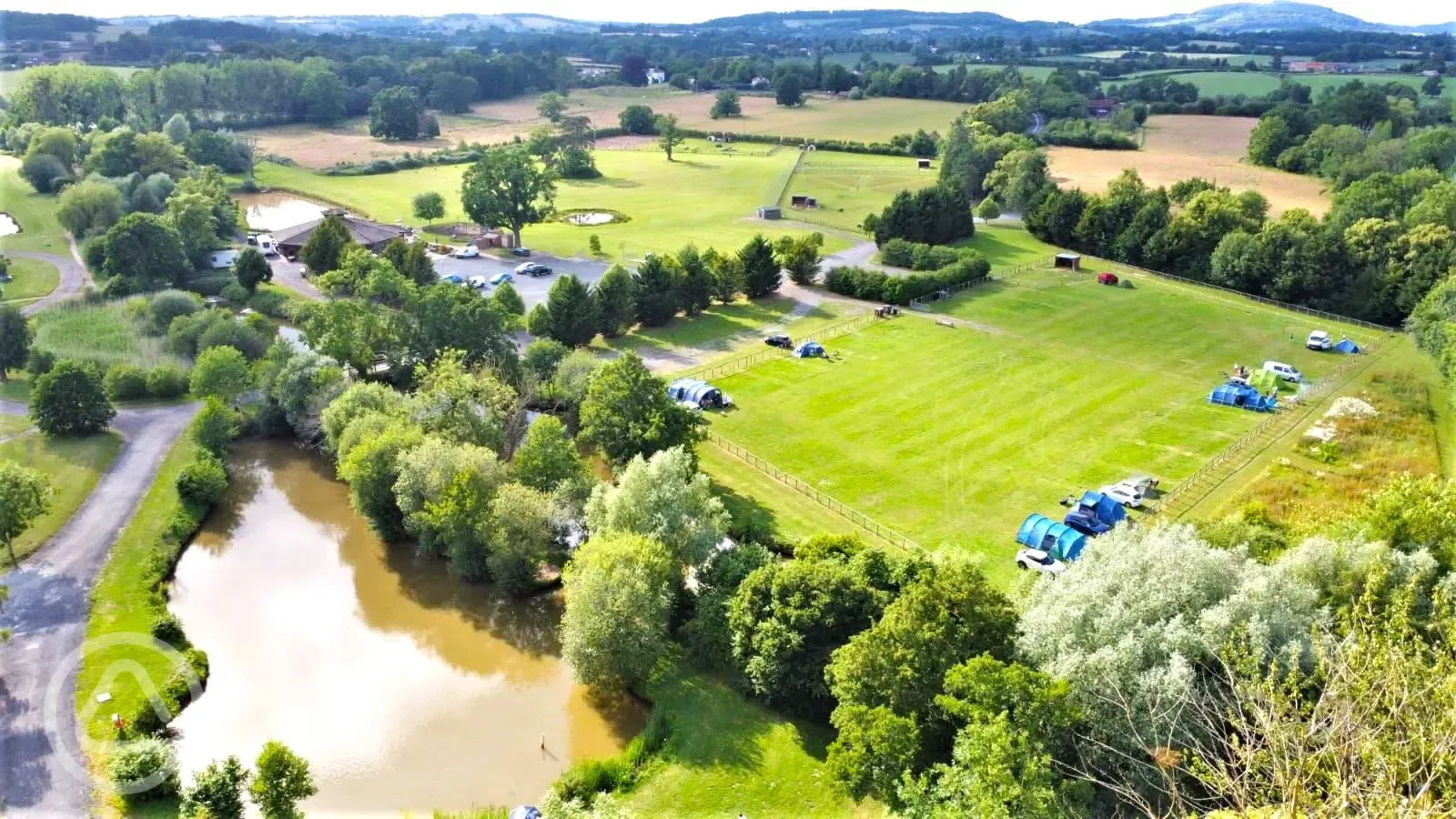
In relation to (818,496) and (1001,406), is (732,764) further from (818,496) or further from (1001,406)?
(1001,406)

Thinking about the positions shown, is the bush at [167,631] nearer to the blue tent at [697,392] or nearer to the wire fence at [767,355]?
the blue tent at [697,392]

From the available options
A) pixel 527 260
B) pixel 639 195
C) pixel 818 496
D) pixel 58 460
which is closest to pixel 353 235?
pixel 527 260

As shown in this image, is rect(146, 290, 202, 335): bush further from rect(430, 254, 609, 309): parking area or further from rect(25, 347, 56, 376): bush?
rect(430, 254, 609, 309): parking area

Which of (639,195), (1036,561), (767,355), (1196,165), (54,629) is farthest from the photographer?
(1196,165)

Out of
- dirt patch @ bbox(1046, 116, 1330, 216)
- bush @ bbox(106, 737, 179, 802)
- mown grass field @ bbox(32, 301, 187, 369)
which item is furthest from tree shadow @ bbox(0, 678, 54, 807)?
dirt patch @ bbox(1046, 116, 1330, 216)

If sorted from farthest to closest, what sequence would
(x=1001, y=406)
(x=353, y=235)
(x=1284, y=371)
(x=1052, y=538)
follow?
(x=353, y=235)
(x=1284, y=371)
(x=1001, y=406)
(x=1052, y=538)

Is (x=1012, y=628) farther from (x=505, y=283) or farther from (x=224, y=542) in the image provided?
(x=505, y=283)
